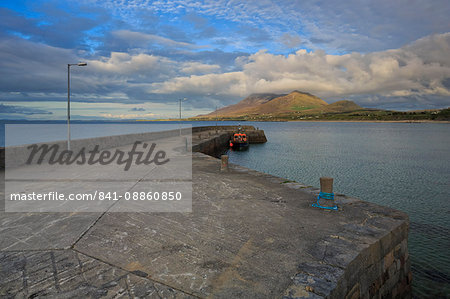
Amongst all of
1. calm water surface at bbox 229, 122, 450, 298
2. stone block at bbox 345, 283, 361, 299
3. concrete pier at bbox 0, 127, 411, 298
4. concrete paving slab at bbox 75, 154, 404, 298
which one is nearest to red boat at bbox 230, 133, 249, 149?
calm water surface at bbox 229, 122, 450, 298

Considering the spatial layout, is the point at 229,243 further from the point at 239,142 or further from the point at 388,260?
the point at 239,142

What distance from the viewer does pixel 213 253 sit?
429 centimetres

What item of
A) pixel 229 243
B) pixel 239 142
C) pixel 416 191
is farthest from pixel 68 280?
pixel 239 142

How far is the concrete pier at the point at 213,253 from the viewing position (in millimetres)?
3432

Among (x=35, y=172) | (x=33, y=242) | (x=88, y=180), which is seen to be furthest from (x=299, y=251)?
(x=35, y=172)

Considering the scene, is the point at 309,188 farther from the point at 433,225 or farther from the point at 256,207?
the point at 433,225

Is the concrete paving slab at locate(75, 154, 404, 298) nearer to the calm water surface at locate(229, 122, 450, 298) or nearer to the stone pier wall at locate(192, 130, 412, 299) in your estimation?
the stone pier wall at locate(192, 130, 412, 299)

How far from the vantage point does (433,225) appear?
422 inches

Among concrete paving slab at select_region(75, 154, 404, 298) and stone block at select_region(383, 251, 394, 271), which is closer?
concrete paving slab at select_region(75, 154, 404, 298)

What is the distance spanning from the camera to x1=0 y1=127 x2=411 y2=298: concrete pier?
3.43m

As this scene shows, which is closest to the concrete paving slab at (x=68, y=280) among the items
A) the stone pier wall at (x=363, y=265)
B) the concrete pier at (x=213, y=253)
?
the concrete pier at (x=213, y=253)

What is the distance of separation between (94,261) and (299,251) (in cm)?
312

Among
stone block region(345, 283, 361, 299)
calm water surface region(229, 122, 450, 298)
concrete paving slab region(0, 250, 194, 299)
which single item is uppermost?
concrete paving slab region(0, 250, 194, 299)

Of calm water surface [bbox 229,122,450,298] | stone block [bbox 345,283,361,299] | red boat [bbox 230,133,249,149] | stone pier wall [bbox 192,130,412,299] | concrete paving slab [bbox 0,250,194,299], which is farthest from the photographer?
red boat [bbox 230,133,249,149]
